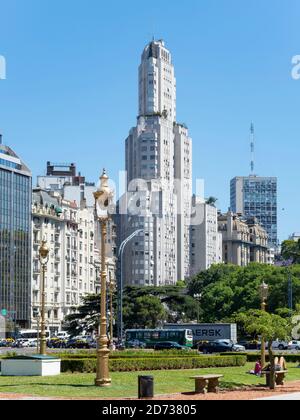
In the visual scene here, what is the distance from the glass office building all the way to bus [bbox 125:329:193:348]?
3689 cm

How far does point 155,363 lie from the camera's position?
42844 millimetres

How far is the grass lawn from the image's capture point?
28720mm

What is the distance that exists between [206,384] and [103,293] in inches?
183

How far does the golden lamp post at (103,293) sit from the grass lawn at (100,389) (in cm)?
48

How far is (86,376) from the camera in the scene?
35.6 meters

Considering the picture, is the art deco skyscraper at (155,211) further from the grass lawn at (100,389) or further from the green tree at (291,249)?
the grass lawn at (100,389)

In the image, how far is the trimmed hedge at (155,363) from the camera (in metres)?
38.2

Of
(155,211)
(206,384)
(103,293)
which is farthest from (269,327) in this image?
(155,211)

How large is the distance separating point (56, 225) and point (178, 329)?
56.5m

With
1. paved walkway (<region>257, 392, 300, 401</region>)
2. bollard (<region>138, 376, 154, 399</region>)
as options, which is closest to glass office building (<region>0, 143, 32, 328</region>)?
paved walkway (<region>257, 392, 300, 401</region>)

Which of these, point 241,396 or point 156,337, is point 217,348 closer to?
point 156,337

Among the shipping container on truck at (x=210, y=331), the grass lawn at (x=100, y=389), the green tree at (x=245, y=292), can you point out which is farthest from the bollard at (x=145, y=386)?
the green tree at (x=245, y=292)
